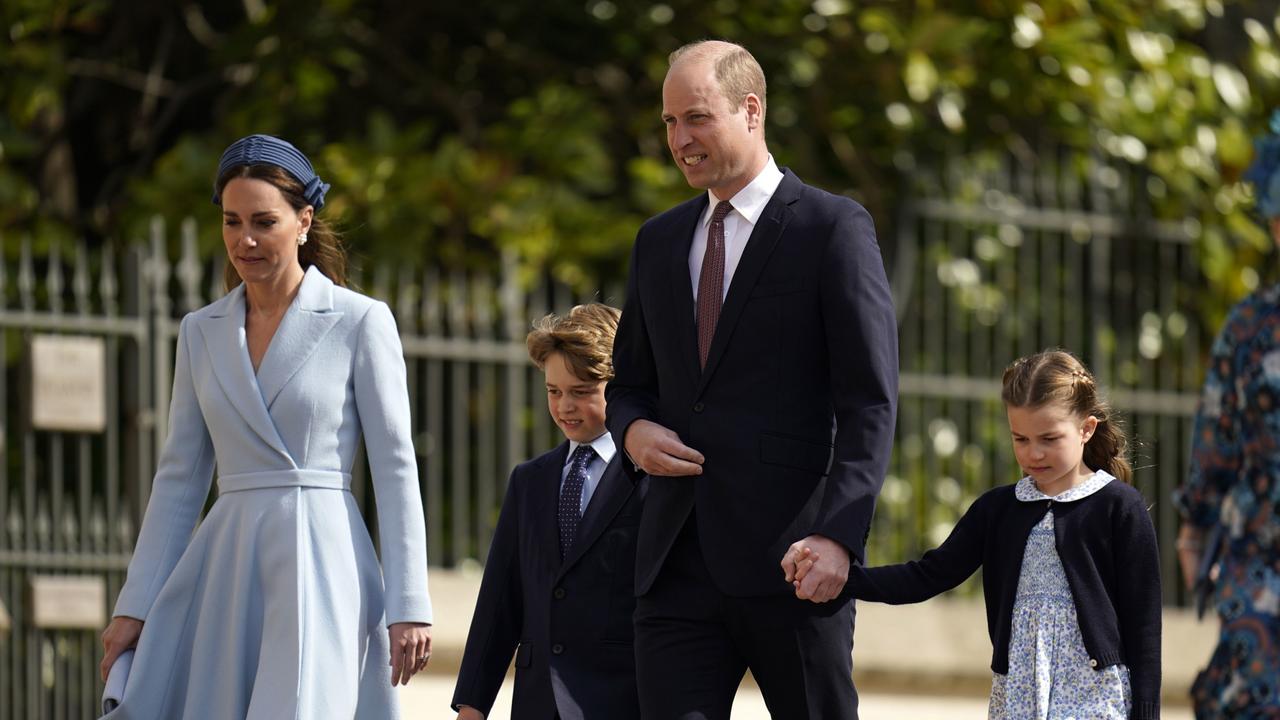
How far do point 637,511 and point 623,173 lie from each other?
20.6 ft

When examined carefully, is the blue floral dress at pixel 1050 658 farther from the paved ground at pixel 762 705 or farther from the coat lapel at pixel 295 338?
the paved ground at pixel 762 705

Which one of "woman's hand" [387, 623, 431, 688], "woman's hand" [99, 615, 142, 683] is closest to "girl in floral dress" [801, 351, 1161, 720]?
"woman's hand" [387, 623, 431, 688]

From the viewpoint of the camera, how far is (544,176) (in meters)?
10.8

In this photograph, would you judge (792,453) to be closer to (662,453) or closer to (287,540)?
(662,453)

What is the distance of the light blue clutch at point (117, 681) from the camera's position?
4802 mm

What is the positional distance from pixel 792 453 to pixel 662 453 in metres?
0.26

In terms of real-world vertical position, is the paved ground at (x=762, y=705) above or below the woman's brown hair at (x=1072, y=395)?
below

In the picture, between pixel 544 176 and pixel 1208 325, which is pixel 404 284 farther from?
pixel 1208 325

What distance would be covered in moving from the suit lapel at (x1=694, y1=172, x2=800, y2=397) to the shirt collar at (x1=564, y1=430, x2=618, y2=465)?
88 centimetres

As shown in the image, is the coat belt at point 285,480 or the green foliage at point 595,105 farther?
the green foliage at point 595,105

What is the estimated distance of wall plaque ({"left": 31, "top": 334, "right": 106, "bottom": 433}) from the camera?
9.30m

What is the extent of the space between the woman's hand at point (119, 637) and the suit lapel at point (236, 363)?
51cm

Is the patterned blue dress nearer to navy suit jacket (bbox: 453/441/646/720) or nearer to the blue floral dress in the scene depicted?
→ the blue floral dress

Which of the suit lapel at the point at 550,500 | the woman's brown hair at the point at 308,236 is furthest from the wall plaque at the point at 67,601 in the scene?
the suit lapel at the point at 550,500
